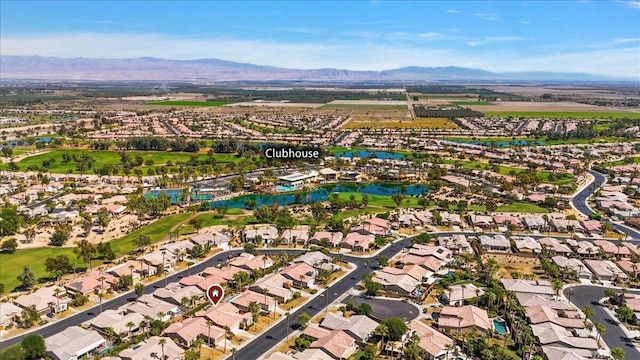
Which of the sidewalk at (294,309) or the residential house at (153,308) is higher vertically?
the residential house at (153,308)

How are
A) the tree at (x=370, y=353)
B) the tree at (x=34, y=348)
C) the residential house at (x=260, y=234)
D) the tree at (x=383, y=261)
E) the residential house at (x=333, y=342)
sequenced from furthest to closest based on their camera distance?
the residential house at (x=260, y=234) → the tree at (x=383, y=261) → the residential house at (x=333, y=342) → the tree at (x=370, y=353) → the tree at (x=34, y=348)

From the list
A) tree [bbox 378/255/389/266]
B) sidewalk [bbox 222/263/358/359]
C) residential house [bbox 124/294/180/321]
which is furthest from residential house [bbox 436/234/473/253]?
residential house [bbox 124/294/180/321]

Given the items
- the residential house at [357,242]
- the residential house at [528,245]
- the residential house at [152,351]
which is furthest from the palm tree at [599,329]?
the residential house at [152,351]

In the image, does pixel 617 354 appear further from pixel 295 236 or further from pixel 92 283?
pixel 92 283

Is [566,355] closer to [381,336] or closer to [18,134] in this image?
[381,336]

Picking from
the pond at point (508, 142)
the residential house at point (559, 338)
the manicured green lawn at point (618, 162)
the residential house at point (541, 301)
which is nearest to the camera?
the residential house at point (559, 338)

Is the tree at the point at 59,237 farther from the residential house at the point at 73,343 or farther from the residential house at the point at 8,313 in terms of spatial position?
the residential house at the point at 73,343
